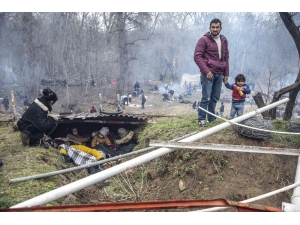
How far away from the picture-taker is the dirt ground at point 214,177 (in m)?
3.50

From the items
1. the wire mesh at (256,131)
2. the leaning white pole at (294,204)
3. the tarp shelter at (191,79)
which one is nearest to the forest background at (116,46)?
the tarp shelter at (191,79)

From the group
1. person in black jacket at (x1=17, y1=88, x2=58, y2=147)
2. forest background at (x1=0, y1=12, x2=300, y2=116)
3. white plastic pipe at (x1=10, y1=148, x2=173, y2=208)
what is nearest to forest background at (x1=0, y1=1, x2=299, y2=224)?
forest background at (x1=0, y1=12, x2=300, y2=116)

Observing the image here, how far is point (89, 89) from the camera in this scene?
20922 millimetres

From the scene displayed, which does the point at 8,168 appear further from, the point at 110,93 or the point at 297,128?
the point at 110,93

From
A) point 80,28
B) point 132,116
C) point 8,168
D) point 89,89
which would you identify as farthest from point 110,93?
point 8,168

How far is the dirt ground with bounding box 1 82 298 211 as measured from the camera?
11.5ft

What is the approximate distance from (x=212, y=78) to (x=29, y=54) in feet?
58.3

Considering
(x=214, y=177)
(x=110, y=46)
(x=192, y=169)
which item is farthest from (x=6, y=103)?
(x=214, y=177)

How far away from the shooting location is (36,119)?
5551mm

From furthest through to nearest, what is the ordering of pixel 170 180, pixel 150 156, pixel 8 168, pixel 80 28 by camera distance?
pixel 80 28 < pixel 8 168 < pixel 170 180 < pixel 150 156

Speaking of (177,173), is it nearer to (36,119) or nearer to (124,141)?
(124,141)

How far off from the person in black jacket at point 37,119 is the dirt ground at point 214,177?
6.83ft

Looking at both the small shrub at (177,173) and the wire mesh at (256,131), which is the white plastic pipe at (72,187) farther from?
the wire mesh at (256,131)

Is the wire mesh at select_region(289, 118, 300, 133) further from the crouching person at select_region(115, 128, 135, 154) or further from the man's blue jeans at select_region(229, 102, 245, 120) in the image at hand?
the crouching person at select_region(115, 128, 135, 154)
